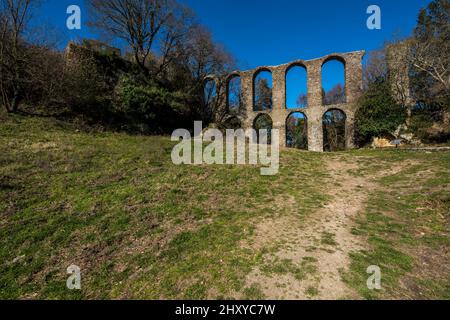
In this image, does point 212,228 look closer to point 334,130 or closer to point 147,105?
point 147,105

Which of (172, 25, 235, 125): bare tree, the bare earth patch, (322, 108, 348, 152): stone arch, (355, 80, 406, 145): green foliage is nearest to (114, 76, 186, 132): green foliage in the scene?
(172, 25, 235, 125): bare tree

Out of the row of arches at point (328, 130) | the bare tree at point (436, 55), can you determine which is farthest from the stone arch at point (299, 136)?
the bare tree at point (436, 55)

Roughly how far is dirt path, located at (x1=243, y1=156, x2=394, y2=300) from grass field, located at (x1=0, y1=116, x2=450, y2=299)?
2cm

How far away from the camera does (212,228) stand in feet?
18.0

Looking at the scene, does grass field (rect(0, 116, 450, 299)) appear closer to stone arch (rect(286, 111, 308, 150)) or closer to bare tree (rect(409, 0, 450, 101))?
bare tree (rect(409, 0, 450, 101))

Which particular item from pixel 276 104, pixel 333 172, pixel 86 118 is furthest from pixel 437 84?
pixel 86 118

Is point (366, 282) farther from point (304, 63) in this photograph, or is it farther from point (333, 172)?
point (304, 63)

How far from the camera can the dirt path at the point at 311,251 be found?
138 inches

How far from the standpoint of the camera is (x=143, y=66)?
829 inches

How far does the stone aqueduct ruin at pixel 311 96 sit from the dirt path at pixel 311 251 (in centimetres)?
1536

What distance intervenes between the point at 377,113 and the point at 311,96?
5.81 m

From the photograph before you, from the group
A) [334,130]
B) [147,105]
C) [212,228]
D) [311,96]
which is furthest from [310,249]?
[334,130]

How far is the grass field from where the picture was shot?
12.3 feet

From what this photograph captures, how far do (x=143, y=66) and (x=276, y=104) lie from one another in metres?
13.0
